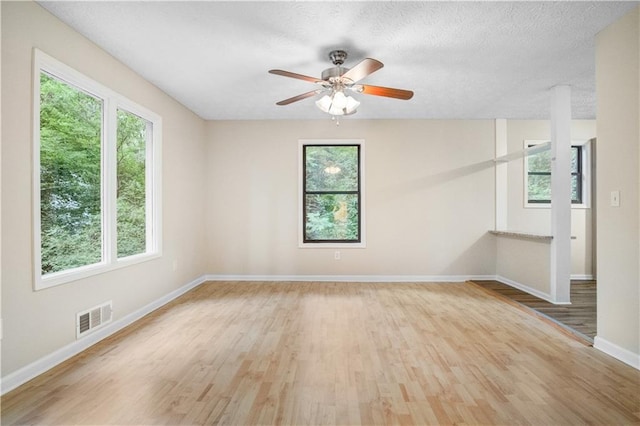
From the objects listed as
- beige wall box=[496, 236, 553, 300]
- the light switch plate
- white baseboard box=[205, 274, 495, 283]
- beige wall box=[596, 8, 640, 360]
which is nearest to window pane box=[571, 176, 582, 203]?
beige wall box=[496, 236, 553, 300]

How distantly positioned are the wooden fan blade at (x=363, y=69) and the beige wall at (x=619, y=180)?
177 centimetres

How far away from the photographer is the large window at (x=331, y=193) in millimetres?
5293

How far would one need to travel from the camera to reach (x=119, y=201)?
3.26 m

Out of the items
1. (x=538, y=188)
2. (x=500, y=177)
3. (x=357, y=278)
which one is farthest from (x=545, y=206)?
(x=357, y=278)

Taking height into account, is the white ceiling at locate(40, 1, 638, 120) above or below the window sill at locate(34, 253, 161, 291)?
above

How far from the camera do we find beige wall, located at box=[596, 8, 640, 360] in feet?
7.59

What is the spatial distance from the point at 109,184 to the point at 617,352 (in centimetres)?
437

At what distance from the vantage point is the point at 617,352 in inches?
96.0

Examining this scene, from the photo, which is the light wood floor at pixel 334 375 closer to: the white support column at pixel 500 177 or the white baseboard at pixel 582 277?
the white support column at pixel 500 177

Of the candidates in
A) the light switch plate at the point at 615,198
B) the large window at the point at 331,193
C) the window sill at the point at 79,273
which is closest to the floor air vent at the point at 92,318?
the window sill at the point at 79,273

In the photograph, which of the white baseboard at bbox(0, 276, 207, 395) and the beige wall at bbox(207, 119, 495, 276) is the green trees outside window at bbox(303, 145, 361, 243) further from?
the white baseboard at bbox(0, 276, 207, 395)

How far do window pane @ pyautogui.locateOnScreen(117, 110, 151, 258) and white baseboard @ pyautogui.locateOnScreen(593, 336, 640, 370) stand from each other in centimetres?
428

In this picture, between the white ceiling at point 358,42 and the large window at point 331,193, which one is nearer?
the white ceiling at point 358,42

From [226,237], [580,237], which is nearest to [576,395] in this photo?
[580,237]
